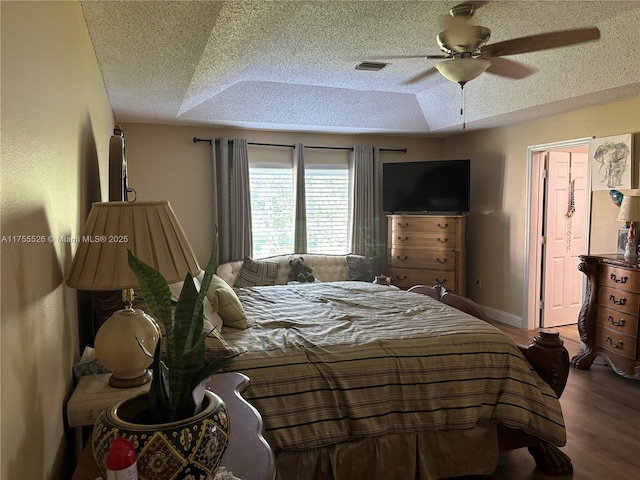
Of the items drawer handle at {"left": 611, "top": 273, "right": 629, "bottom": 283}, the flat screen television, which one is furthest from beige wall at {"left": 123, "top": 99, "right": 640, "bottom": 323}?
drawer handle at {"left": 611, "top": 273, "right": 629, "bottom": 283}

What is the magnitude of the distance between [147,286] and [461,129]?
17.8 feet

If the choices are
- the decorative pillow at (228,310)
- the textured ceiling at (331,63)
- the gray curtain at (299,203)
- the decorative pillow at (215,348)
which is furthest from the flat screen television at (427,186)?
the decorative pillow at (215,348)

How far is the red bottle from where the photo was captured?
2.54ft

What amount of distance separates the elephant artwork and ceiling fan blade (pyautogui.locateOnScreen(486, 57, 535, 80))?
3.54ft

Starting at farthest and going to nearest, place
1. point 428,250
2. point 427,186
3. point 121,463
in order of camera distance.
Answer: point 427,186, point 428,250, point 121,463

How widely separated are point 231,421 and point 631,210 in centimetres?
372

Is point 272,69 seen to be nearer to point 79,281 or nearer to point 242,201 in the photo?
point 242,201

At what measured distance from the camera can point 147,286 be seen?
1.00 m

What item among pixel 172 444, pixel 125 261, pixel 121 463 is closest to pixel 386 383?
pixel 125 261

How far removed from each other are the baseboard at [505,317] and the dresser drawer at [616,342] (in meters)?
1.37

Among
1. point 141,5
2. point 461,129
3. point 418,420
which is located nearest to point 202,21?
point 141,5

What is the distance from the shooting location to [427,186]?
18.7ft

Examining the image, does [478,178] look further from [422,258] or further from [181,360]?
[181,360]

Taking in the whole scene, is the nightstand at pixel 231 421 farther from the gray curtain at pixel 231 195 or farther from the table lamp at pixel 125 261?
the gray curtain at pixel 231 195
